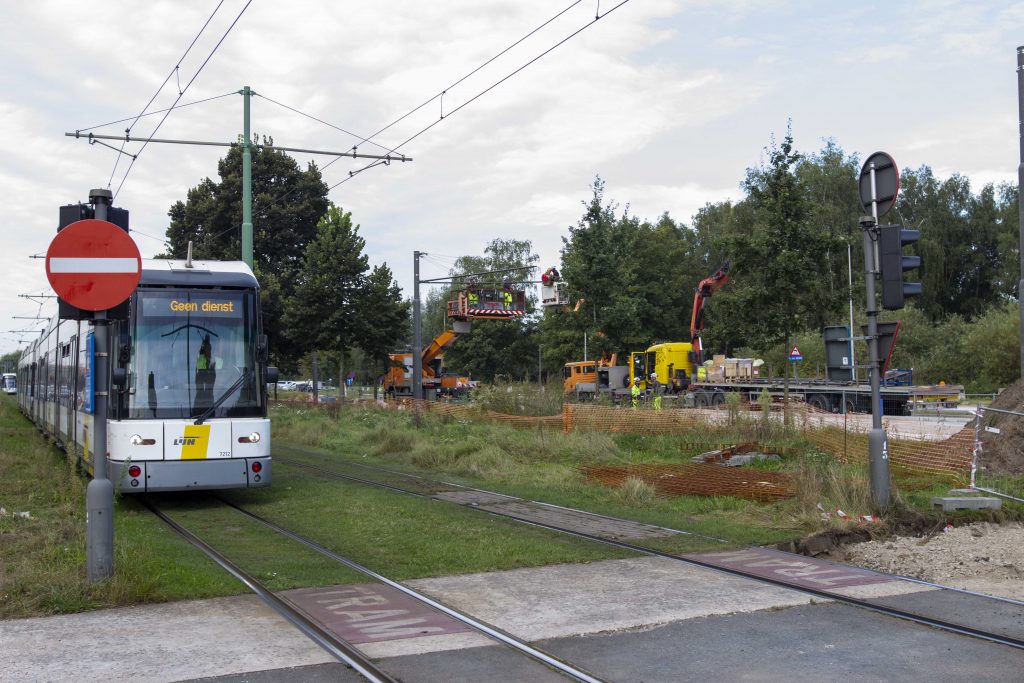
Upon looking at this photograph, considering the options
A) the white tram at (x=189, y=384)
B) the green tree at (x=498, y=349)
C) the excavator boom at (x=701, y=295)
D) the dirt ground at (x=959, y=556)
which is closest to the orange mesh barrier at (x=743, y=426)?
the dirt ground at (x=959, y=556)

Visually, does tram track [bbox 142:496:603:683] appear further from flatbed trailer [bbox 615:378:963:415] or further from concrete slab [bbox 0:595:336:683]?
flatbed trailer [bbox 615:378:963:415]

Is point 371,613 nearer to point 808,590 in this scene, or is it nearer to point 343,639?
point 343,639

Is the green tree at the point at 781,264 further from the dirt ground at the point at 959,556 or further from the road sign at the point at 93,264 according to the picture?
the road sign at the point at 93,264

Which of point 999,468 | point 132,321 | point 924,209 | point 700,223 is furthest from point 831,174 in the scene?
point 132,321

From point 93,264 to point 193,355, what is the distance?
4692 mm

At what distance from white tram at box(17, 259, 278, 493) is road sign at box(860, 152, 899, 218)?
24.7 ft

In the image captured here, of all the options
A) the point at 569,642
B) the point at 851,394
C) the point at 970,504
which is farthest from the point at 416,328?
the point at 569,642

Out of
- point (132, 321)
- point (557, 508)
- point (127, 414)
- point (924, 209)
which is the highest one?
point (924, 209)

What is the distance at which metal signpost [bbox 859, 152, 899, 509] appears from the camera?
389 inches

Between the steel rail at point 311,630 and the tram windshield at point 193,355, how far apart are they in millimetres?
2912

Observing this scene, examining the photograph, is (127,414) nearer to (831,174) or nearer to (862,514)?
(862,514)

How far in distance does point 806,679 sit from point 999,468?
8.42 m

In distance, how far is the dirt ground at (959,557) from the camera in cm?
756

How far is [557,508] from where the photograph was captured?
1210 cm
